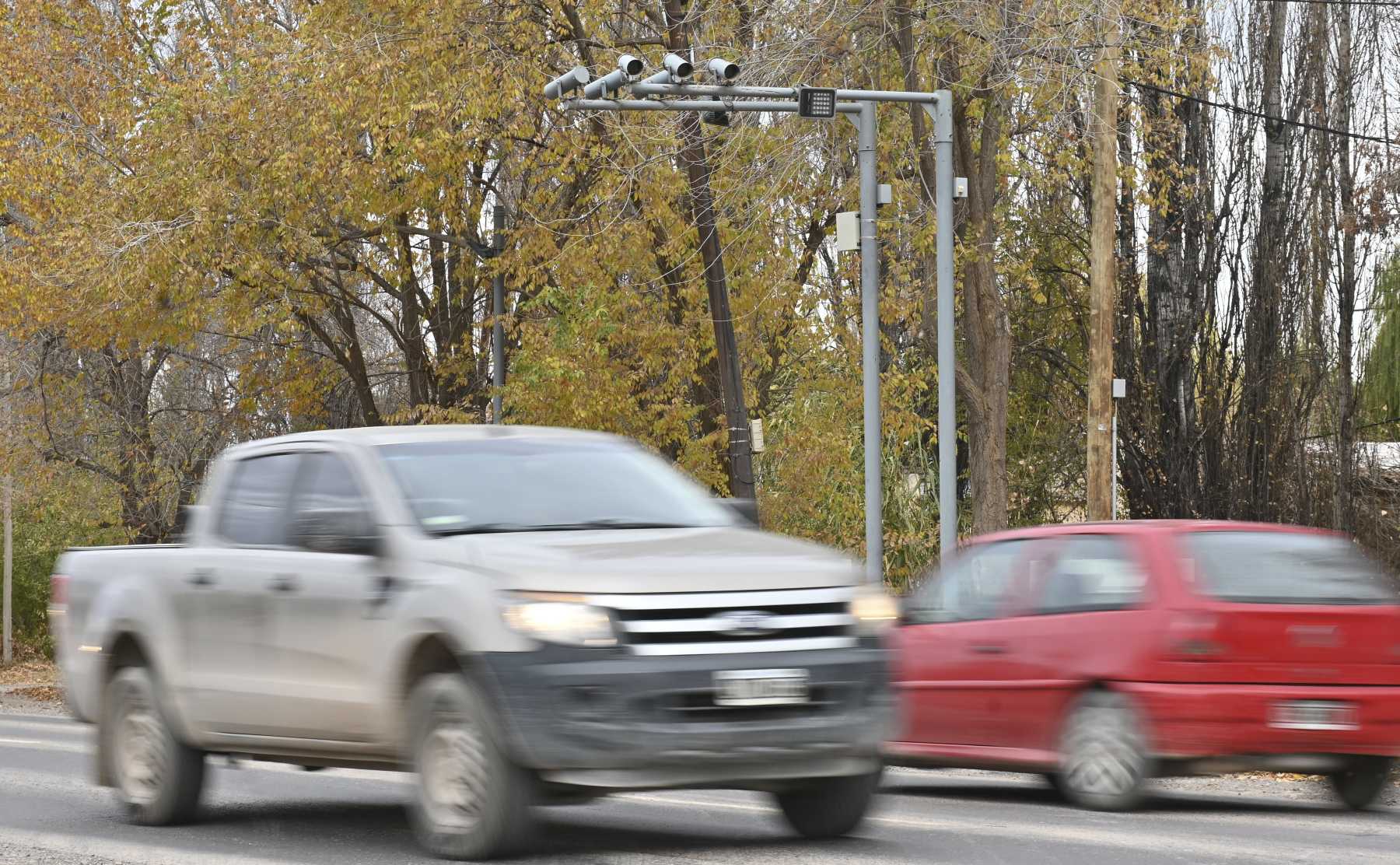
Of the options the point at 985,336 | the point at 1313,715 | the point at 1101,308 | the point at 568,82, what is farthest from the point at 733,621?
the point at 985,336

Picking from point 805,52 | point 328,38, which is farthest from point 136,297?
point 805,52

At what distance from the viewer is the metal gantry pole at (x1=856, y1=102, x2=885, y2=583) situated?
2152cm

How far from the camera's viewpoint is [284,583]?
909cm

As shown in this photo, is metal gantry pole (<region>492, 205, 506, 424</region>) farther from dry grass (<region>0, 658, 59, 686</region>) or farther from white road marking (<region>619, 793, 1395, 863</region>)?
white road marking (<region>619, 793, 1395, 863</region>)

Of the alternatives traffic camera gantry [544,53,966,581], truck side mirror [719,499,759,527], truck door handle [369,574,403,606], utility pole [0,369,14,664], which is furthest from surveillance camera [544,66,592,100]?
utility pole [0,369,14,664]

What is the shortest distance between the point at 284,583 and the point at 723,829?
226cm

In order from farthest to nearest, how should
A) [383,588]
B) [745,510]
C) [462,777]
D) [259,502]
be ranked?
[259,502], [745,510], [383,588], [462,777]

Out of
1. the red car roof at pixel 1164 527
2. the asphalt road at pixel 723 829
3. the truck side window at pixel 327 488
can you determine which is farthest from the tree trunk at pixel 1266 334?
the truck side window at pixel 327 488

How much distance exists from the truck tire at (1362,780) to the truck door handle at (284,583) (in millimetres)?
5380

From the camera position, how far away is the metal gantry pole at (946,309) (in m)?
20.9

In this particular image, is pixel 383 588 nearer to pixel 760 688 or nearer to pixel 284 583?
pixel 284 583

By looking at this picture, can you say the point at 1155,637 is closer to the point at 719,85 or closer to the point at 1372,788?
the point at 1372,788

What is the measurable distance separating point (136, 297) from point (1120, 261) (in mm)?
17501

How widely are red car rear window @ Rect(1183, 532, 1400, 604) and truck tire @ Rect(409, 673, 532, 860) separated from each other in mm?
4227
